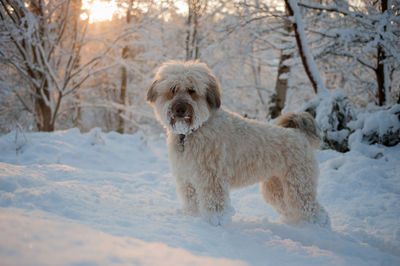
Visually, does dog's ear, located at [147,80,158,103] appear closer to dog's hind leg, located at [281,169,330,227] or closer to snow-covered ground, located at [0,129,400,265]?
snow-covered ground, located at [0,129,400,265]

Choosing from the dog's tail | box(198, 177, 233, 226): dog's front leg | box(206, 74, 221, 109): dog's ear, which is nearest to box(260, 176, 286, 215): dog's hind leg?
the dog's tail

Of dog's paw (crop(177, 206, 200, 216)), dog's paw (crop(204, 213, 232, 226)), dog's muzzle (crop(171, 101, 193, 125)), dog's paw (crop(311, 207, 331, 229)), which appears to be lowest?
dog's paw (crop(311, 207, 331, 229))

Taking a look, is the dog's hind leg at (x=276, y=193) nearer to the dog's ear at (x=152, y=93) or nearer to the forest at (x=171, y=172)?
the forest at (x=171, y=172)

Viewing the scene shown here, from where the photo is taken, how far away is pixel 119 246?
5.77ft

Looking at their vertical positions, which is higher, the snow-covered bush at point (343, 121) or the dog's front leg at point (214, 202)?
the snow-covered bush at point (343, 121)

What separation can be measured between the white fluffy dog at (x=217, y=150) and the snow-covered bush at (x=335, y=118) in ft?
10.1

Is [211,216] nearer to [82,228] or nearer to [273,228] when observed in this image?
[273,228]

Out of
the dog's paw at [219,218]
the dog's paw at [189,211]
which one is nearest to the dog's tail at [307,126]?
the dog's paw at [219,218]

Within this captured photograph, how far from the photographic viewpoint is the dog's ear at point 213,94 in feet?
10.9

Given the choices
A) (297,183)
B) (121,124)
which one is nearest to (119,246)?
(297,183)

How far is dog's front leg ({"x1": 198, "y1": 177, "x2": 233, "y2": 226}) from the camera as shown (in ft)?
10.3

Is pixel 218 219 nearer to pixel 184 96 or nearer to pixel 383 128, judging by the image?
pixel 184 96

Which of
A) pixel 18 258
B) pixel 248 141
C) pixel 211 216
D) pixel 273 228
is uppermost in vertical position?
pixel 248 141

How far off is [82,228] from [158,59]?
1065 cm
